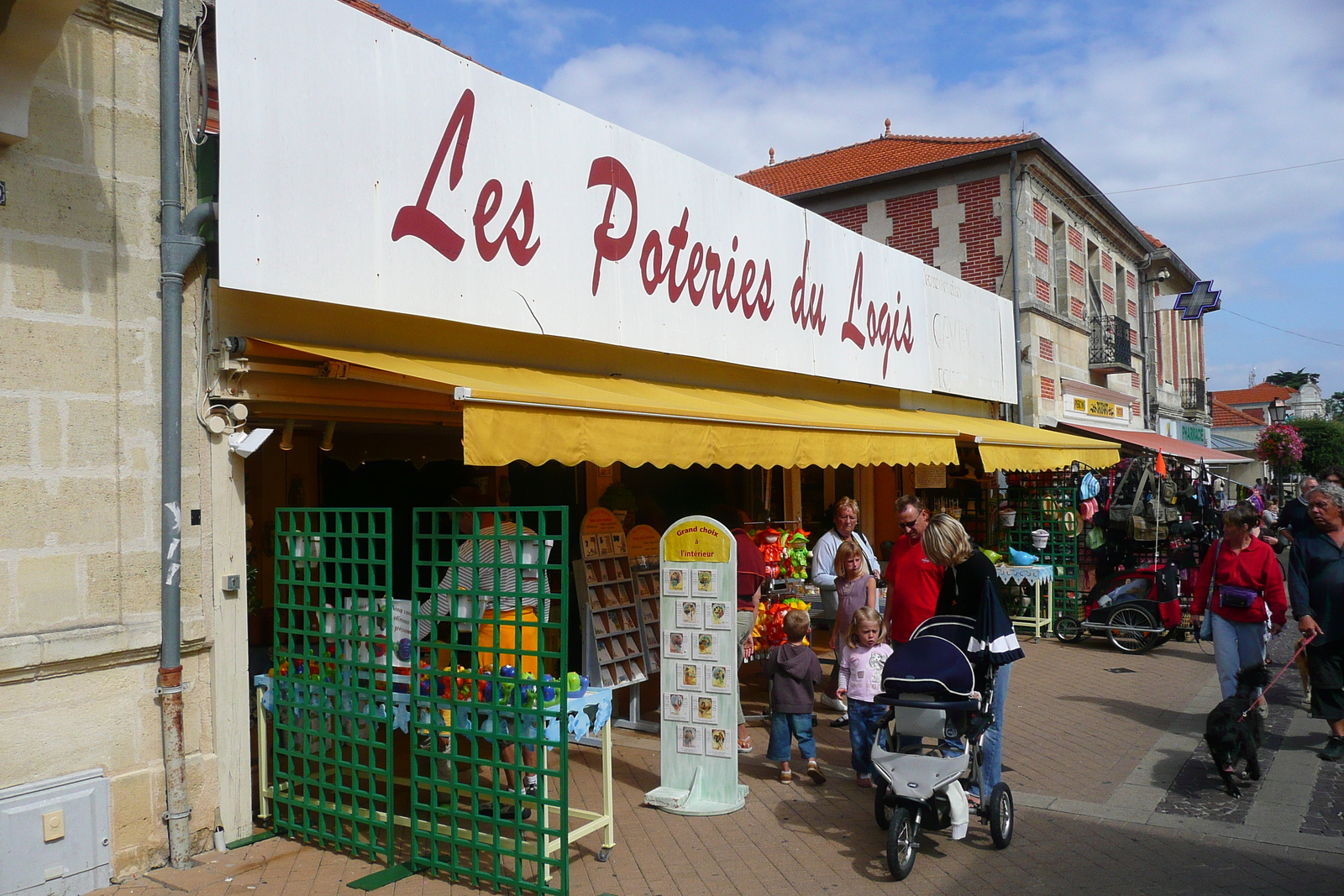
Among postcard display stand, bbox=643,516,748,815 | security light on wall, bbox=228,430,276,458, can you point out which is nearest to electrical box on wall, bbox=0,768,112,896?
security light on wall, bbox=228,430,276,458

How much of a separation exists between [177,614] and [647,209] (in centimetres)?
466

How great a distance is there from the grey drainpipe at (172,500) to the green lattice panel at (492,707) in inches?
46.4

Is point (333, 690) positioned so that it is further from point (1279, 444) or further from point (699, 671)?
point (1279, 444)

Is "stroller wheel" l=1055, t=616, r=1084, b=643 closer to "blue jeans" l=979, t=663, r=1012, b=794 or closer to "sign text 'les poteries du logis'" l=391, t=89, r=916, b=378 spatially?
"sign text 'les poteries du logis'" l=391, t=89, r=916, b=378

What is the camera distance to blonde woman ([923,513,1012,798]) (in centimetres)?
514

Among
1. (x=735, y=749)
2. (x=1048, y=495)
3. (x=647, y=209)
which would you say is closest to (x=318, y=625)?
(x=735, y=749)

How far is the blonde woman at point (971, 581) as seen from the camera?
16.9 ft

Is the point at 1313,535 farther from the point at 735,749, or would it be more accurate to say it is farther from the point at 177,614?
the point at 177,614

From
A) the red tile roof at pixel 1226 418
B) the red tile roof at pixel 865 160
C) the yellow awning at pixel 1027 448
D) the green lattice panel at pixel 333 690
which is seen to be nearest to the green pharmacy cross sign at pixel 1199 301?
the red tile roof at pixel 865 160

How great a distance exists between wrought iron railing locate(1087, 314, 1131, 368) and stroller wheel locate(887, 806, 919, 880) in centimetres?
1656

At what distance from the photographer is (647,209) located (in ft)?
25.7

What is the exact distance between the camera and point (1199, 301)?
24.1 meters

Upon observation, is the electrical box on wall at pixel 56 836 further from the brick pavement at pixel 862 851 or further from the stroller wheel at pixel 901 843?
the stroller wheel at pixel 901 843

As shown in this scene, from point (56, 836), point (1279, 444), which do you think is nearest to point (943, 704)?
point (56, 836)
